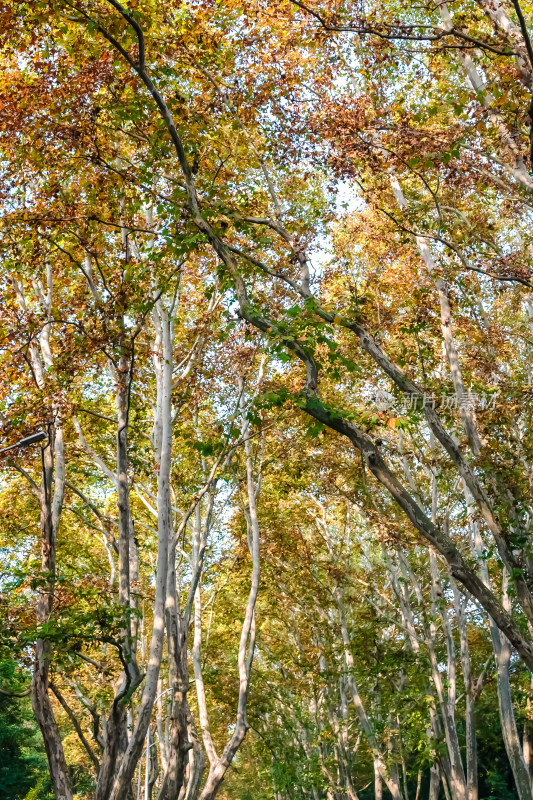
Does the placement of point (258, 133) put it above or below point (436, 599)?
above

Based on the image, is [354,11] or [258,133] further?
[258,133]

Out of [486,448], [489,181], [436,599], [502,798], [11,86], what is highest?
[11,86]

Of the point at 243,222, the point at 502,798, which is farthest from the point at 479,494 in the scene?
the point at 502,798

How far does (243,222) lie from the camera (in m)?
6.96

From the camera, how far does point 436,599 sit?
43.5 feet

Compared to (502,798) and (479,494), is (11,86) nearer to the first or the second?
(479,494)

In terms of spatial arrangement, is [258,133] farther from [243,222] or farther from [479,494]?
[479,494]

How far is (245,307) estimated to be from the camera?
6055 millimetres

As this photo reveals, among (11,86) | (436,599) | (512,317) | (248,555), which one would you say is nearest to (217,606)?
(248,555)

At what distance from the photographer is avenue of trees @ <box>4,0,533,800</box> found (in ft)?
21.8

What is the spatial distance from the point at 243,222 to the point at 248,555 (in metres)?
10.7

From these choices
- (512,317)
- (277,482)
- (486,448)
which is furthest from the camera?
(277,482)

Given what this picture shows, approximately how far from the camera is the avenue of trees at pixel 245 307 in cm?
664

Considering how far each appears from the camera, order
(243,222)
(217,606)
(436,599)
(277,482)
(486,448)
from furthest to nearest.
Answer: (217,606), (277,482), (436,599), (486,448), (243,222)
